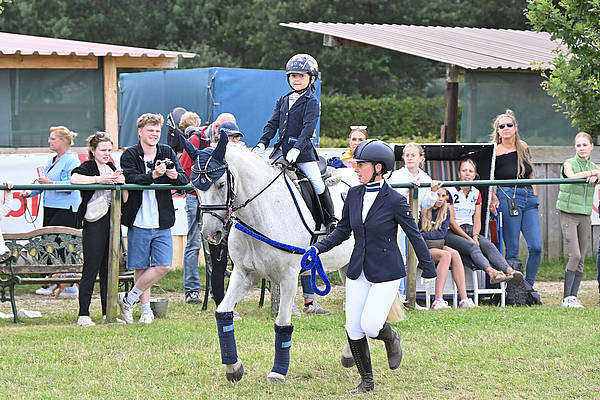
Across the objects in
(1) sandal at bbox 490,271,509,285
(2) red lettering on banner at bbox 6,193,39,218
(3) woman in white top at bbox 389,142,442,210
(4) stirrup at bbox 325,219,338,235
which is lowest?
(1) sandal at bbox 490,271,509,285

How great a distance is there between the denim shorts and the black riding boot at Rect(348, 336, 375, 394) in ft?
10.2

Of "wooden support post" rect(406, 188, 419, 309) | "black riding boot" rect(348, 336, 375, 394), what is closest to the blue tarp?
"wooden support post" rect(406, 188, 419, 309)

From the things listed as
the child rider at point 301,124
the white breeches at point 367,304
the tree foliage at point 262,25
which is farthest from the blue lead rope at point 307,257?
the tree foliage at point 262,25

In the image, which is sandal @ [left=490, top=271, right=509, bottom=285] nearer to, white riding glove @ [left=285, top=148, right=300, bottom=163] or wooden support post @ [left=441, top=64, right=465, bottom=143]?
white riding glove @ [left=285, top=148, right=300, bottom=163]

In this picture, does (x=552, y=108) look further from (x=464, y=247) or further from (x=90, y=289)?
(x=90, y=289)

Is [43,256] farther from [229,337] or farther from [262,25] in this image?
[262,25]

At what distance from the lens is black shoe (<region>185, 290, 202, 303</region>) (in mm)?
11414

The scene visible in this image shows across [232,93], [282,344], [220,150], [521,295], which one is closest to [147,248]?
[282,344]

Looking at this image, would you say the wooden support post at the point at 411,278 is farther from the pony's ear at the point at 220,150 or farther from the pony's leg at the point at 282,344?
the pony's ear at the point at 220,150

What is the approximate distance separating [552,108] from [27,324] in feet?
33.4

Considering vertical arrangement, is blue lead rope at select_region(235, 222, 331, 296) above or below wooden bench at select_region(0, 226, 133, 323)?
above

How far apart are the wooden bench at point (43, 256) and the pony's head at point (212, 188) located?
355 centimetres

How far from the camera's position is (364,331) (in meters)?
7.07

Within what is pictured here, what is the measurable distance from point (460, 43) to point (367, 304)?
12179mm
